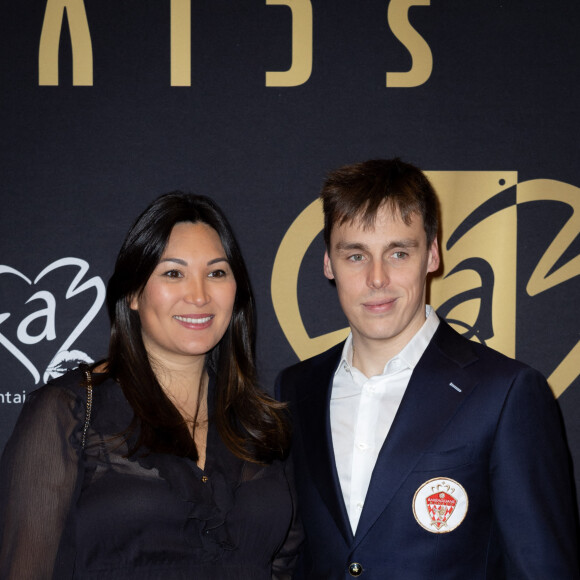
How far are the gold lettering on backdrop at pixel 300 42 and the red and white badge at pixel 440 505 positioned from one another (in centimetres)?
180

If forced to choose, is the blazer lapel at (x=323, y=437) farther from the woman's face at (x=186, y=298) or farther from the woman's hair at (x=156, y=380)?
the woman's face at (x=186, y=298)

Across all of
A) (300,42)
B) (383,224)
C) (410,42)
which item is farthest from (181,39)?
(383,224)

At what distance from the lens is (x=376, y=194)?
77.3 inches

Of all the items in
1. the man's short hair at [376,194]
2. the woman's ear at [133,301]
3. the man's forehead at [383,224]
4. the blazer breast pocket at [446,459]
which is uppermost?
the man's short hair at [376,194]

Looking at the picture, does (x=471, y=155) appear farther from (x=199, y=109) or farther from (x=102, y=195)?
(x=102, y=195)

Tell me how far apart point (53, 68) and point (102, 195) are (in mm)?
577

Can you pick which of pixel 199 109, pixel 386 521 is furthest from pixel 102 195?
pixel 386 521

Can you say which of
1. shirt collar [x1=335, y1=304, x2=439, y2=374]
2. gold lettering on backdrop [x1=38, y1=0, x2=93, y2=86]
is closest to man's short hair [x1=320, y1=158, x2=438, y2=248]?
shirt collar [x1=335, y1=304, x2=439, y2=374]

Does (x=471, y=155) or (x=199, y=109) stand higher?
(x=199, y=109)

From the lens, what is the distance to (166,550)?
1792 millimetres

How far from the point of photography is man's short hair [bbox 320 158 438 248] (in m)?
1.95

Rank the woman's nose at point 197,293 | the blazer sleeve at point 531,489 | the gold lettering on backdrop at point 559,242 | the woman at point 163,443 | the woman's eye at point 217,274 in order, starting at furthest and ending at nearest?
1. the gold lettering on backdrop at point 559,242
2. the woman's eye at point 217,274
3. the woman's nose at point 197,293
4. the woman at point 163,443
5. the blazer sleeve at point 531,489

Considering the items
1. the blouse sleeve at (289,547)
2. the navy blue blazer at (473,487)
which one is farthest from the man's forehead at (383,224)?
the blouse sleeve at (289,547)

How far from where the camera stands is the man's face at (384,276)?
1.90m
